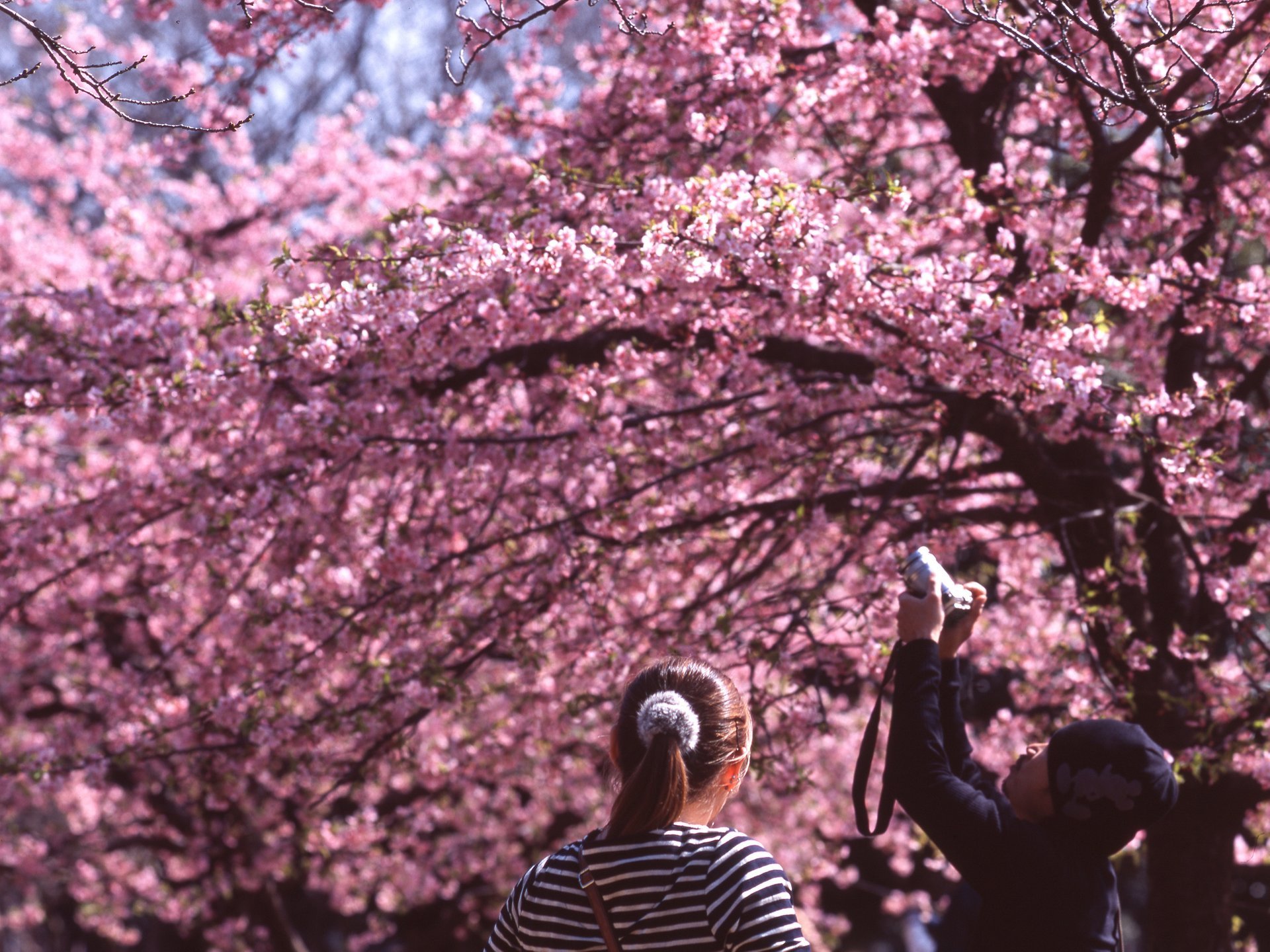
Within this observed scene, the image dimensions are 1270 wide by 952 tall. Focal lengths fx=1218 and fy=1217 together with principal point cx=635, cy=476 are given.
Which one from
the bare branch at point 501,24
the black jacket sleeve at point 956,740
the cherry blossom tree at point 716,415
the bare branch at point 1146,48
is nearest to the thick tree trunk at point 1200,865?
the cherry blossom tree at point 716,415

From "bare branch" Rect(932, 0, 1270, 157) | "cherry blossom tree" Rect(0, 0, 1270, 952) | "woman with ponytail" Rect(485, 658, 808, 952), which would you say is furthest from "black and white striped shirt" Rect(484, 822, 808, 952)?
"bare branch" Rect(932, 0, 1270, 157)

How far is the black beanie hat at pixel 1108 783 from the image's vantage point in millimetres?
2148

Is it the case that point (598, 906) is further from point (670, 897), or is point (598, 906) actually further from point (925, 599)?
point (925, 599)

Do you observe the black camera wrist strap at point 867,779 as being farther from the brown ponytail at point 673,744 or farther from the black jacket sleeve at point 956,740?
the brown ponytail at point 673,744

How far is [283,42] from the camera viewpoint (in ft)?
17.8

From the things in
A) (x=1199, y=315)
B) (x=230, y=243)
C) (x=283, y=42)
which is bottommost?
(x=1199, y=315)

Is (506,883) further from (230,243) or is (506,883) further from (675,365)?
(230,243)

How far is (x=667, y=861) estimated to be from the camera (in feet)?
6.81

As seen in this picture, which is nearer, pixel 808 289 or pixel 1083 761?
pixel 1083 761

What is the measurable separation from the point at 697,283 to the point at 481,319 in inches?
39.3

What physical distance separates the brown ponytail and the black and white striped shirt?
5 cm

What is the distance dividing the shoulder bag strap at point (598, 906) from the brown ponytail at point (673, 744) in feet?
0.26

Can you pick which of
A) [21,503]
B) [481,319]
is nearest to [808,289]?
[481,319]

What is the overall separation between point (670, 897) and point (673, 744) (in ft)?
0.83
